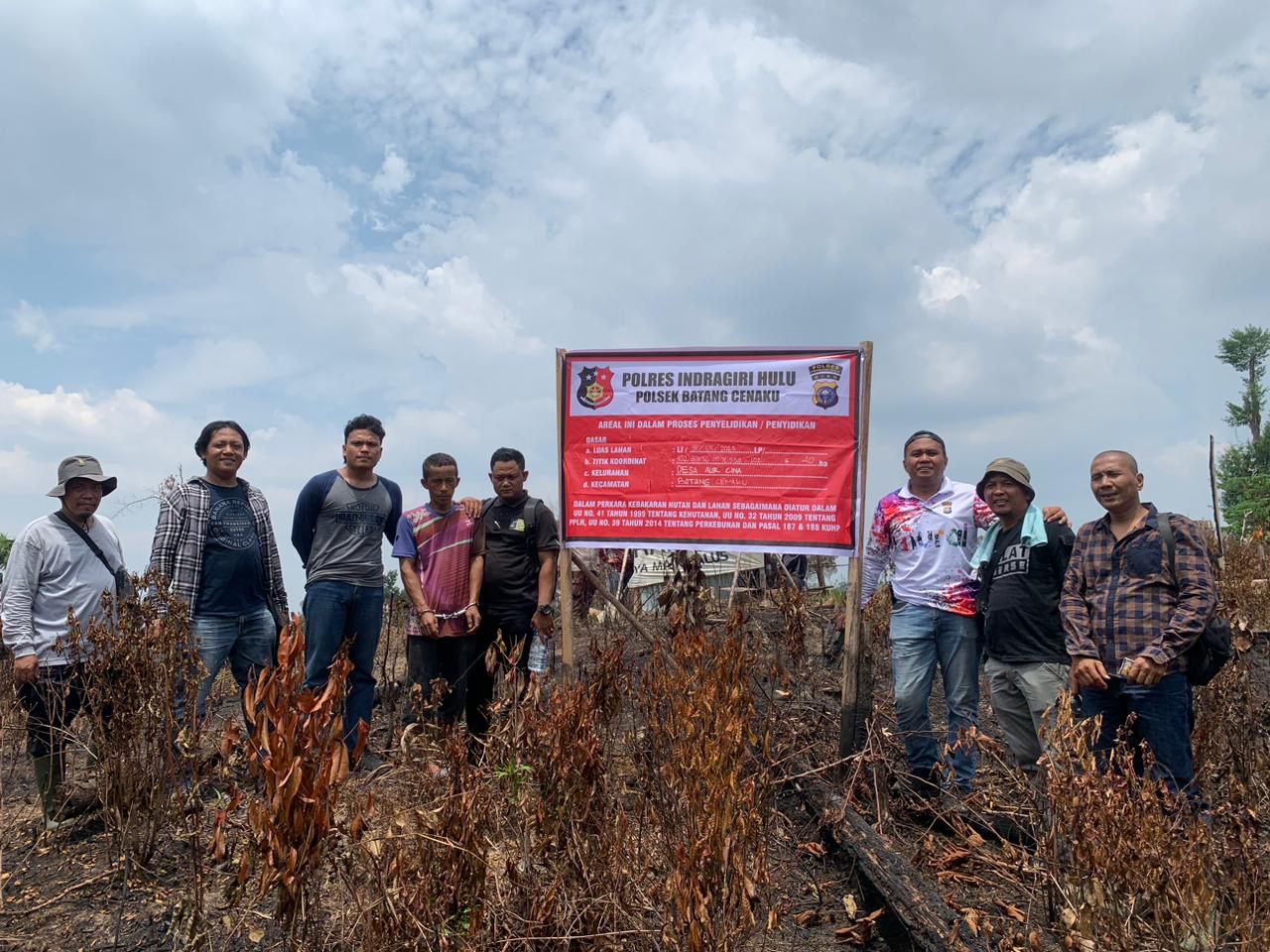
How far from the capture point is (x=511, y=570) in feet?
15.0

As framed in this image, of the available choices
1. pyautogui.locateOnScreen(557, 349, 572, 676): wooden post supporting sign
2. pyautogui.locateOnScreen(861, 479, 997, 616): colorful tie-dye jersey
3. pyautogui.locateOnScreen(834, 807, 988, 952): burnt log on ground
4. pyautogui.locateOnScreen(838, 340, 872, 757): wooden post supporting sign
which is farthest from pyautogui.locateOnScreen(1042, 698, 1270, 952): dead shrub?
pyautogui.locateOnScreen(557, 349, 572, 676): wooden post supporting sign

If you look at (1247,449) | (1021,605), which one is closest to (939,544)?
(1021,605)

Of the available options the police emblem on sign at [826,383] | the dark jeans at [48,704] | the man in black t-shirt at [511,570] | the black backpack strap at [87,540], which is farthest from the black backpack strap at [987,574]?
the black backpack strap at [87,540]

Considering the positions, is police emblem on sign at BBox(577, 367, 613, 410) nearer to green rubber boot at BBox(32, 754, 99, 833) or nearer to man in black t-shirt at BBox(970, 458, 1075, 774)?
man in black t-shirt at BBox(970, 458, 1075, 774)

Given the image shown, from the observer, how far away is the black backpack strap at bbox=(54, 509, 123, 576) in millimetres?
3699

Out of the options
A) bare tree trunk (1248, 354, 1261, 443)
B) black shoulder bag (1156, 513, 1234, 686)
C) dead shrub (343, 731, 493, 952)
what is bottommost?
dead shrub (343, 731, 493, 952)

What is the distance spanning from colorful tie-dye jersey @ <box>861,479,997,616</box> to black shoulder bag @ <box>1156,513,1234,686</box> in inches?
39.3

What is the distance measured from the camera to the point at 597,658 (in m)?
3.90

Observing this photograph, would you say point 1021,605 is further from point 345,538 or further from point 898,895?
point 345,538

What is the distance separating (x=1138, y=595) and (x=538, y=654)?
302 cm

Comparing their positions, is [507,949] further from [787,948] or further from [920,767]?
[920,767]

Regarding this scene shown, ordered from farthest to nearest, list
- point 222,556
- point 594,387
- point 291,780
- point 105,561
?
point 594,387 → point 222,556 → point 105,561 → point 291,780

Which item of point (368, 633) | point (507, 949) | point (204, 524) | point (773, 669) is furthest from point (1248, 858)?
point (204, 524)

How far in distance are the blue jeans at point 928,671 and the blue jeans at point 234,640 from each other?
10.1 ft
